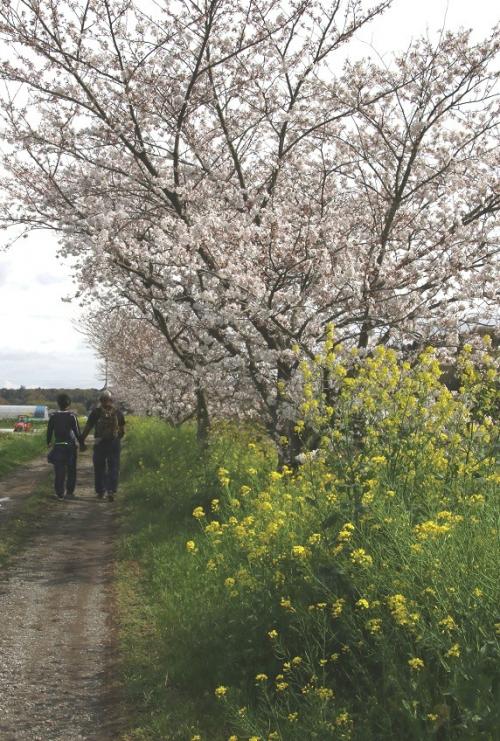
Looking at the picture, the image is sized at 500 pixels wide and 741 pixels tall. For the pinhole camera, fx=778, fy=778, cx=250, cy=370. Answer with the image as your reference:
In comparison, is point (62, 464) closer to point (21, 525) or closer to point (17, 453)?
point (21, 525)

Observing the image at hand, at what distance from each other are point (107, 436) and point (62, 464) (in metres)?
0.95

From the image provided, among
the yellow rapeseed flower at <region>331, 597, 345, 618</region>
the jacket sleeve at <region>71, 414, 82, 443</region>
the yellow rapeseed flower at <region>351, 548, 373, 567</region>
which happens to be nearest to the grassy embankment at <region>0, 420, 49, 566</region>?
the jacket sleeve at <region>71, 414, 82, 443</region>

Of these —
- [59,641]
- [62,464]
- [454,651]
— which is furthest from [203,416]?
[454,651]

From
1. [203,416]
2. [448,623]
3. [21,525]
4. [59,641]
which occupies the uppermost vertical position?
[203,416]

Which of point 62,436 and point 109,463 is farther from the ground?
point 62,436

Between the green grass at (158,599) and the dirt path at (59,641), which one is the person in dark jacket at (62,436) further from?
the dirt path at (59,641)

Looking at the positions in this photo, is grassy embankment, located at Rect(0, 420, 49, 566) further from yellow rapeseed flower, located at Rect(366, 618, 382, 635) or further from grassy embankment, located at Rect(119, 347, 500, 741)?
yellow rapeseed flower, located at Rect(366, 618, 382, 635)

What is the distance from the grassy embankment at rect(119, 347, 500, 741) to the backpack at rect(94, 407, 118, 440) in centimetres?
674

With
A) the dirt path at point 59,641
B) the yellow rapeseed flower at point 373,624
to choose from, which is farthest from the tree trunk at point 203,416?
the yellow rapeseed flower at point 373,624

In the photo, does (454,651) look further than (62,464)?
No

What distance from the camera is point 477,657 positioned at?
155 inches

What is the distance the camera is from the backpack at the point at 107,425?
14469mm

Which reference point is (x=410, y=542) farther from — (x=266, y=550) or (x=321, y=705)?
(x=266, y=550)

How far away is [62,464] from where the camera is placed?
14.3 m
